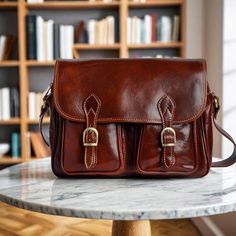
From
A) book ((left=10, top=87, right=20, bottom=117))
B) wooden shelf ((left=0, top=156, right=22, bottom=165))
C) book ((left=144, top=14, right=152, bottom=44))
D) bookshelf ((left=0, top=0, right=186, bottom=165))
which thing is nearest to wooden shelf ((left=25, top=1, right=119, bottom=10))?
bookshelf ((left=0, top=0, right=186, bottom=165))

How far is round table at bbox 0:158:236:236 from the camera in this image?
0.58m

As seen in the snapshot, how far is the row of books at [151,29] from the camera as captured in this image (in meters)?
2.49

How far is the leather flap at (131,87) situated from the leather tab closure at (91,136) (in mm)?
10

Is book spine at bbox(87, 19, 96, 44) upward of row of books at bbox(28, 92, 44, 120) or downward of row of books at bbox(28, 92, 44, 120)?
upward

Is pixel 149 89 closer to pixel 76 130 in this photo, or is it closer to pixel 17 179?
pixel 76 130

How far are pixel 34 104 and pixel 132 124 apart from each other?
1858mm

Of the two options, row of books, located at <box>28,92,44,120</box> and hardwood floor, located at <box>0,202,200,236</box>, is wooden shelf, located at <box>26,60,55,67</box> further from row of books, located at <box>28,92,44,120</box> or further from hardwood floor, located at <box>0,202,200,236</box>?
hardwood floor, located at <box>0,202,200,236</box>

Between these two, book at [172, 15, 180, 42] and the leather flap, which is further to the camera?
book at [172, 15, 180, 42]

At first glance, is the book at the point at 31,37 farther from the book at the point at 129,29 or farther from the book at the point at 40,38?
the book at the point at 129,29

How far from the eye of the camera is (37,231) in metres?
1.98

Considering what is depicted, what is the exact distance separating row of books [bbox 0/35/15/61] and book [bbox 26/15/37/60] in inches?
7.1

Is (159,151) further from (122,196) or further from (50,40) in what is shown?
(50,40)

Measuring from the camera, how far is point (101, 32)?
2.53 meters

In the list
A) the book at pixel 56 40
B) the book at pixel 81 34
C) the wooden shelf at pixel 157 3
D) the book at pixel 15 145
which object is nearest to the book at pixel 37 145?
the book at pixel 15 145
